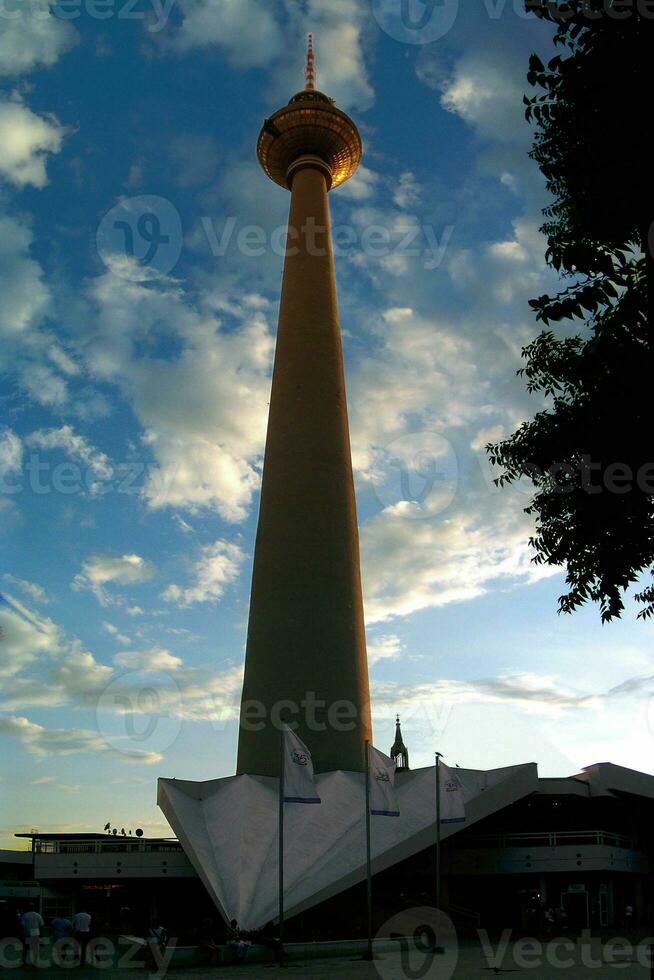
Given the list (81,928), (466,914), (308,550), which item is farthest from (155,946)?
(308,550)

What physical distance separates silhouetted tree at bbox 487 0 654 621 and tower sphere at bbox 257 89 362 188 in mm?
38314

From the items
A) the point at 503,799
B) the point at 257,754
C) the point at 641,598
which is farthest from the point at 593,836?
the point at 641,598

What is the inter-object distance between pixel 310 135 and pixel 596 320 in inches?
1581

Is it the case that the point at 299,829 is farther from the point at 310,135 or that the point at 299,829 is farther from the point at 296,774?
the point at 310,135

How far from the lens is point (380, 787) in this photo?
1033 inches

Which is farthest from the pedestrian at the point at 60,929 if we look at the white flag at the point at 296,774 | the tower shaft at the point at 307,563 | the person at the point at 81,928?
the tower shaft at the point at 307,563

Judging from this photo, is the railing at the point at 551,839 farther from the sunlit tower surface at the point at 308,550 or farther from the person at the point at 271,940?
the person at the point at 271,940

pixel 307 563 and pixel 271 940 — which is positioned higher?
pixel 307 563

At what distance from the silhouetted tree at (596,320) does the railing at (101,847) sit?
26.4 m

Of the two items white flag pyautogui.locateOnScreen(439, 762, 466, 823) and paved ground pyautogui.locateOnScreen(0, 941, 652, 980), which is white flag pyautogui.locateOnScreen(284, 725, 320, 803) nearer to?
paved ground pyautogui.locateOnScreen(0, 941, 652, 980)

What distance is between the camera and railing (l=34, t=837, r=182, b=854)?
34.8 metres

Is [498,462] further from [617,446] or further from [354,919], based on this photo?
[354,919]

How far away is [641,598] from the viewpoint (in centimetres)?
1438

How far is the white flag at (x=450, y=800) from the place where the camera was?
95.3ft
